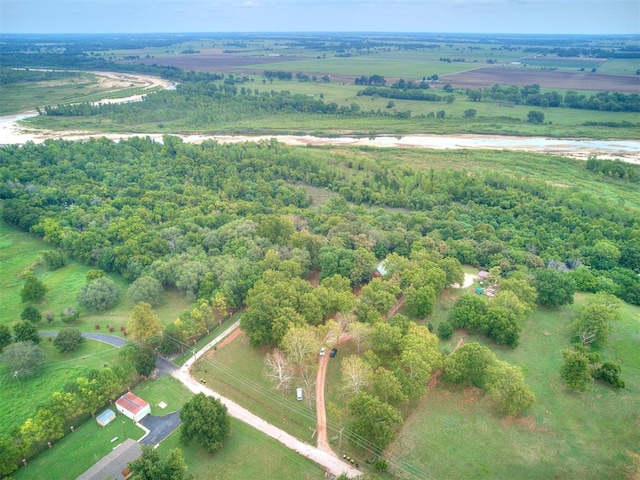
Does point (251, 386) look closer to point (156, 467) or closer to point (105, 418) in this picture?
point (156, 467)

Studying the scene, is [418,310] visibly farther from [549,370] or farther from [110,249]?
[110,249]

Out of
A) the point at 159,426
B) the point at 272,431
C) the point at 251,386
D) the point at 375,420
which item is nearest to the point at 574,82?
the point at 375,420

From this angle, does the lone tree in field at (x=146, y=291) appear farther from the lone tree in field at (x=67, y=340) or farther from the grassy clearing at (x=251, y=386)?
the grassy clearing at (x=251, y=386)

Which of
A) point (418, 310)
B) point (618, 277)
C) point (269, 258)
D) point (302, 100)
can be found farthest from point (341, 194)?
point (302, 100)

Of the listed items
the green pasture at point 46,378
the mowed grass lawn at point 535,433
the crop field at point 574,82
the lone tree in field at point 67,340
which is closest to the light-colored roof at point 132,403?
the green pasture at point 46,378

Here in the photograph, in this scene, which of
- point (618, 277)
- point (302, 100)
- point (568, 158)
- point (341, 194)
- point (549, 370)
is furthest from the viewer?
point (302, 100)

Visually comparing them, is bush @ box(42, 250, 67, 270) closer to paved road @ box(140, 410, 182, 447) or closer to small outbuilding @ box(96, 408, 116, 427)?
small outbuilding @ box(96, 408, 116, 427)
